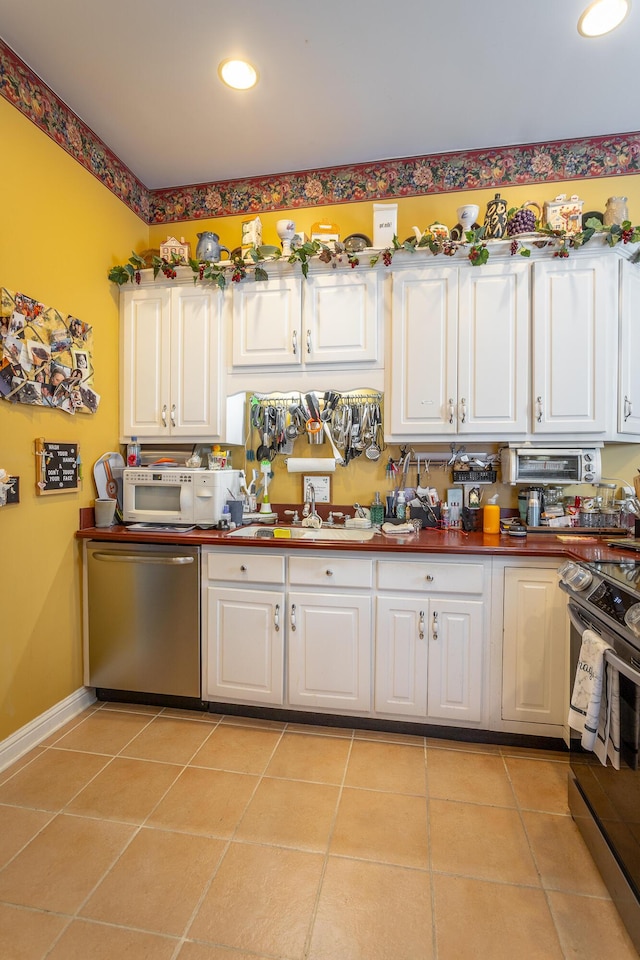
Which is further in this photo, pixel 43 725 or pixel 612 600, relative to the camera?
pixel 43 725

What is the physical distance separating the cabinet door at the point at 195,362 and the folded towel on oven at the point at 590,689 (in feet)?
6.72

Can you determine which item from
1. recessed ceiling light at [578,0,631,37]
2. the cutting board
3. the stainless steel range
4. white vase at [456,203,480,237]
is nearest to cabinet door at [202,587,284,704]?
the cutting board

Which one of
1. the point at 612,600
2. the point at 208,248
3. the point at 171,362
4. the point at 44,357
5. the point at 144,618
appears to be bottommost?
the point at 144,618

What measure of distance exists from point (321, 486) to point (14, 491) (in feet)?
5.17

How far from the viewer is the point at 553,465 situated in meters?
2.38

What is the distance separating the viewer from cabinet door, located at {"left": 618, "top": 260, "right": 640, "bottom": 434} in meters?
2.26

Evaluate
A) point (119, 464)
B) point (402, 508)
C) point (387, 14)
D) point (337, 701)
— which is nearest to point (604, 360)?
point (402, 508)

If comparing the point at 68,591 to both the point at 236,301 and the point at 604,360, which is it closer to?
the point at 236,301

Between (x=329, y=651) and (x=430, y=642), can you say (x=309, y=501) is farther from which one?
(x=430, y=642)

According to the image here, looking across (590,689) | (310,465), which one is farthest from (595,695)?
(310,465)

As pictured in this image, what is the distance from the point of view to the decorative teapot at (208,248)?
103 inches

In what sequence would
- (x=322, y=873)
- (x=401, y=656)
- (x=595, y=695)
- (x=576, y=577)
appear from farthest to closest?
(x=401, y=656) < (x=576, y=577) < (x=322, y=873) < (x=595, y=695)

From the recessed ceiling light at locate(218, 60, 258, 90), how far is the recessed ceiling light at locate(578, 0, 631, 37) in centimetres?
139

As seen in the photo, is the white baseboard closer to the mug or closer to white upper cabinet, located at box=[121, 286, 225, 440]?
the mug
